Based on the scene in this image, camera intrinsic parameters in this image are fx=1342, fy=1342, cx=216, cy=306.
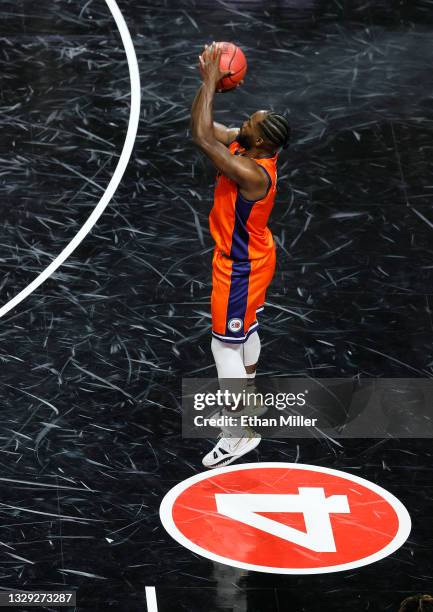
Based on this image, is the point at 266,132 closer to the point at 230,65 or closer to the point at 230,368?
the point at 230,65

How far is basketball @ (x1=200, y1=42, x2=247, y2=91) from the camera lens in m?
8.76

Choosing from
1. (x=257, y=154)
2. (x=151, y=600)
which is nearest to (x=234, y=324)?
Answer: (x=257, y=154)

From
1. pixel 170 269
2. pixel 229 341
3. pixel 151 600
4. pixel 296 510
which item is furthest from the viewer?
pixel 170 269

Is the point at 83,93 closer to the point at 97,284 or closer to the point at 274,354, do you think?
the point at 97,284

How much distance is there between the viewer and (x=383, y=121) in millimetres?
13305

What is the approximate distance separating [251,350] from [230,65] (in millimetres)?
2227

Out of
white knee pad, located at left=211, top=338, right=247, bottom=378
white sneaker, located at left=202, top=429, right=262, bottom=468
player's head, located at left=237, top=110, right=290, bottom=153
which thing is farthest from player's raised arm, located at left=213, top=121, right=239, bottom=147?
white sneaker, located at left=202, top=429, right=262, bottom=468

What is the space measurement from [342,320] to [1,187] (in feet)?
11.4

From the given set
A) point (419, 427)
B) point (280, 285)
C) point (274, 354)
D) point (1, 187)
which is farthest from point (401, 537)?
point (1, 187)

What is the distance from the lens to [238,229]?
930cm

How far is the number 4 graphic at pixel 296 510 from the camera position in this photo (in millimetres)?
8843

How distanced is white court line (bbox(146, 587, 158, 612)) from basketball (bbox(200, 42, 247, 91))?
328 centimetres

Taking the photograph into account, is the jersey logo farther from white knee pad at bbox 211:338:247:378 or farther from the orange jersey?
the orange jersey

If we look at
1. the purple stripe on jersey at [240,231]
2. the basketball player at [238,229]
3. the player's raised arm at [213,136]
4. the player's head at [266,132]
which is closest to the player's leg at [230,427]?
the basketball player at [238,229]
